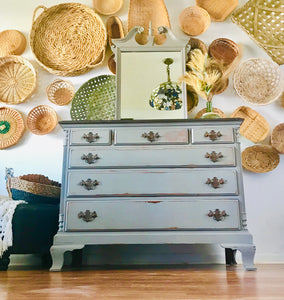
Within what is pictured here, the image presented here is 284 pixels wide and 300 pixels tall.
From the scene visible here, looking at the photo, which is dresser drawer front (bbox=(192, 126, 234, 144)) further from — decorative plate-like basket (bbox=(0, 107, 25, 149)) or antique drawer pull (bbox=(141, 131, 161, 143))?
decorative plate-like basket (bbox=(0, 107, 25, 149))

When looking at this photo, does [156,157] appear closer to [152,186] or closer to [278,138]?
[152,186]

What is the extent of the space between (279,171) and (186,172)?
97 cm

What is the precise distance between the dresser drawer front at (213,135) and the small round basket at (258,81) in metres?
0.78

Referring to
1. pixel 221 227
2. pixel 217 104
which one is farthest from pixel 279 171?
pixel 221 227

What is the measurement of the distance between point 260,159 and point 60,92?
5.24 ft

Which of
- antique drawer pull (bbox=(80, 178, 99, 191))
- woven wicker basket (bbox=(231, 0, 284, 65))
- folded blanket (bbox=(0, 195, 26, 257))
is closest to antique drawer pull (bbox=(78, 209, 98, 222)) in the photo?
antique drawer pull (bbox=(80, 178, 99, 191))

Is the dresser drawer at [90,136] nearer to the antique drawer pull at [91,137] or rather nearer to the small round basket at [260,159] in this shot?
the antique drawer pull at [91,137]

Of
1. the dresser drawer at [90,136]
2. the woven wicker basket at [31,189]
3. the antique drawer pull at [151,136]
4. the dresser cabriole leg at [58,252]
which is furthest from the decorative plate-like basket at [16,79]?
the dresser cabriole leg at [58,252]

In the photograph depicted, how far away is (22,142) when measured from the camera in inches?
97.9

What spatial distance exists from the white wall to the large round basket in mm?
80

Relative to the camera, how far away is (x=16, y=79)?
103 inches

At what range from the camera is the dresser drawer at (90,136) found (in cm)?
176

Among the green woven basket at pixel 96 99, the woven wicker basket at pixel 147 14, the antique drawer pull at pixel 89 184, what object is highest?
the woven wicker basket at pixel 147 14

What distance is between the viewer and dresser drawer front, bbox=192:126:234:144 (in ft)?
5.73
